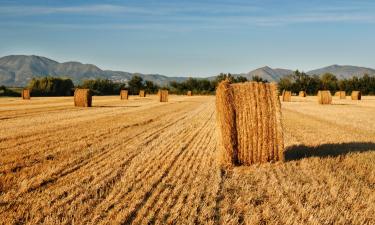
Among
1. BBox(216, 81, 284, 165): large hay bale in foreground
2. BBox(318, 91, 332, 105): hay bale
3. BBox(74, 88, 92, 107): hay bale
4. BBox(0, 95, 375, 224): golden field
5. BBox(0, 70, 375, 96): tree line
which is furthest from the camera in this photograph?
BBox(0, 70, 375, 96): tree line

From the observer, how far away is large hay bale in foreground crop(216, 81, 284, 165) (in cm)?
984

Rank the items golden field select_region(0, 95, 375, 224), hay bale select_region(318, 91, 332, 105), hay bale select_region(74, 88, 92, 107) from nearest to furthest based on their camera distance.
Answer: golden field select_region(0, 95, 375, 224) < hay bale select_region(74, 88, 92, 107) < hay bale select_region(318, 91, 332, 105)

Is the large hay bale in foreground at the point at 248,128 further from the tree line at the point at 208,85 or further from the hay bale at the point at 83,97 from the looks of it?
the tree line at the point at 208,85

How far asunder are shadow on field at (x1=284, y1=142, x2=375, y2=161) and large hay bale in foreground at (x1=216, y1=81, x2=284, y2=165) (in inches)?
31.3

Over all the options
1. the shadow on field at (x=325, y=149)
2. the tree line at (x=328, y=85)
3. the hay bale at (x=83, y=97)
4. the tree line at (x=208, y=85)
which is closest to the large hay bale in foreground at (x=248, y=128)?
the shadow on field at (x=325, y=149)

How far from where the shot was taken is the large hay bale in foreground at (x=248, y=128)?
9.84 m

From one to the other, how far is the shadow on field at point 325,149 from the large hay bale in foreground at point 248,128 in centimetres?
79

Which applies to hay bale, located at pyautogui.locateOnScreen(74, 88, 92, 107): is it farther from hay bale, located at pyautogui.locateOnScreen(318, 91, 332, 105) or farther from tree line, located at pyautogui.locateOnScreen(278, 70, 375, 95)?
tree line, located at pyautogui.locateOnScreen(278, 70, 375, 95)

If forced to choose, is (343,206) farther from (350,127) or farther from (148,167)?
(350,127)

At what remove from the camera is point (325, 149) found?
39.4 ft

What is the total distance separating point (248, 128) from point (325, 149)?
3.13 meters

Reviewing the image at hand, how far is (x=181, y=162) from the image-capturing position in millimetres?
10102

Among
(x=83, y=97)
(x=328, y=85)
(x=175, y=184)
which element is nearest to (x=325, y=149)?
(x=175, y=184)

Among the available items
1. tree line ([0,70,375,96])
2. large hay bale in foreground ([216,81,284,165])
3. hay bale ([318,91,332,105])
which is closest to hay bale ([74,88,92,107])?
hay bale ([318,91,332,105])
